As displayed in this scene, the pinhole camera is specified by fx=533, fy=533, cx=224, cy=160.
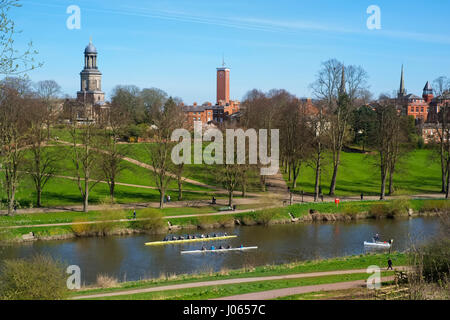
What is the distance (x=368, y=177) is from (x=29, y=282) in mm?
52803

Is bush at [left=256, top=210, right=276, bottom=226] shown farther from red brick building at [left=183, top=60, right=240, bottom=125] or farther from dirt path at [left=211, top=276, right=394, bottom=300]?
red brick building at [left=183, top=60, right=240, bottom=125]

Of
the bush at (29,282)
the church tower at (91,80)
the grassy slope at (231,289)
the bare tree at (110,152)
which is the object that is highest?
the church tower at (91,80)

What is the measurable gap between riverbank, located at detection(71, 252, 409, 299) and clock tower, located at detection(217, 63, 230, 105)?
134708 mm

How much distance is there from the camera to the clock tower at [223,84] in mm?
162125

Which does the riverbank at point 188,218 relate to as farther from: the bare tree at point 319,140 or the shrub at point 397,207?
the bare tree at point 319,140

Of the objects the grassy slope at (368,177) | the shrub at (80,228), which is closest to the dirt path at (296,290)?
the shrub at (80,228)

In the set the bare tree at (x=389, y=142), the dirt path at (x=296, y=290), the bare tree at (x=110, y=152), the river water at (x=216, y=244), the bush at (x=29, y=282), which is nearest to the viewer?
the bush at (x=29, y=282)

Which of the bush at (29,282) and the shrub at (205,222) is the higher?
the bush at (29,282)

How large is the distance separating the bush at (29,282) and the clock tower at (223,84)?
14364 centimetres

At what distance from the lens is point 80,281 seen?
91.6ft

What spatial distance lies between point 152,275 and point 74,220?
1330cm

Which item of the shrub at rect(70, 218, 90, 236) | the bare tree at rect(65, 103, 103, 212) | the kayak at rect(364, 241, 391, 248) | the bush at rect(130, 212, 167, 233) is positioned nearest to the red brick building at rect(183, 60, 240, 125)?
the bare tree at rect(65, 103, 103, 212)

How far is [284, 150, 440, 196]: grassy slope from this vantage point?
58722 millimetres

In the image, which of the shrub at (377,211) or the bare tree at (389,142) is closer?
the shrub at (377,211)
